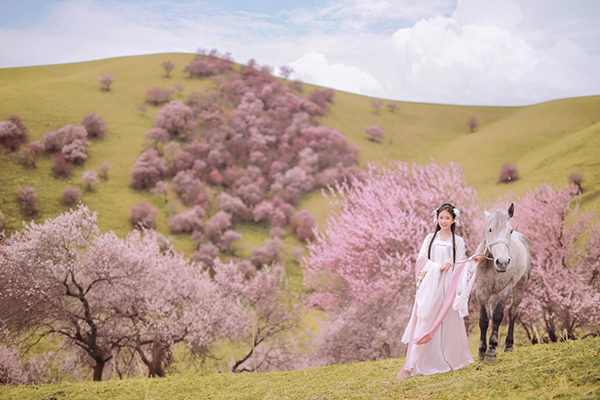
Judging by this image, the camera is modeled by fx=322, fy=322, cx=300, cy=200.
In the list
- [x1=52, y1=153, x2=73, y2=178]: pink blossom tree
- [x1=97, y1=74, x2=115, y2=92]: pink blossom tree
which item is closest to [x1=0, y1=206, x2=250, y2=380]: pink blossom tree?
[x1=52, y1=153, x2=73, y2=178]: pink blossom tree

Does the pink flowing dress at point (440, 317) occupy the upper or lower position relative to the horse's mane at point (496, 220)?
lower

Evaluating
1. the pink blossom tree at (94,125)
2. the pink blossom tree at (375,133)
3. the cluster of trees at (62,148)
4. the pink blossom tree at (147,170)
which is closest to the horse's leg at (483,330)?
the pink blossom tree at (147,170)

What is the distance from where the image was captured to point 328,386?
15.1 ft

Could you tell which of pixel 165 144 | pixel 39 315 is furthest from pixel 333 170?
pixel 39 315

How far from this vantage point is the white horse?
14.3 feet

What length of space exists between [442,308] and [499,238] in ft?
4.20

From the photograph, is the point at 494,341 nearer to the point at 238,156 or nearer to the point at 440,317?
the point at 440,317

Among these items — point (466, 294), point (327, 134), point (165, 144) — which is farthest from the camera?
point (327, 134)

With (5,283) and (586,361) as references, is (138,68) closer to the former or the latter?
(5,283)

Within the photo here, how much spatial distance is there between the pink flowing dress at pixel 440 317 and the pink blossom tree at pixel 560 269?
23.1ft

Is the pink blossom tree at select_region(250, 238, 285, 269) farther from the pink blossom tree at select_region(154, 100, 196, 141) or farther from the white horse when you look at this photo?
the white horse

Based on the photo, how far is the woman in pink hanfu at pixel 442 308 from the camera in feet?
15.1

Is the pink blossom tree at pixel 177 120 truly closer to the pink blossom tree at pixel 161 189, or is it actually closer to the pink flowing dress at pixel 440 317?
the pink blossom tree at pixel 161 189

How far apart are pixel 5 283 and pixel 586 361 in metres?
12.4
